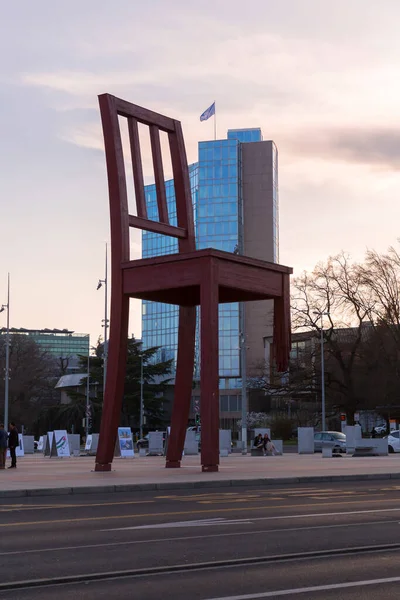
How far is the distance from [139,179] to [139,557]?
14971 millimetres

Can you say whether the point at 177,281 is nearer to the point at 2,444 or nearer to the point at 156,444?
the point at 2,444

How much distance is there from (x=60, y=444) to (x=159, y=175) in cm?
2013

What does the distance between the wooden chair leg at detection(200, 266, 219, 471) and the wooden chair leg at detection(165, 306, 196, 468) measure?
180 centimetres

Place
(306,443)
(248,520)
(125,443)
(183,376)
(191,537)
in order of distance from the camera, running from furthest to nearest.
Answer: (306,443)
(125,443)
(183,376)
(248,520)
(191,537)

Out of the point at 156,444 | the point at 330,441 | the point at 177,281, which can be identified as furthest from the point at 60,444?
the point at 177,281

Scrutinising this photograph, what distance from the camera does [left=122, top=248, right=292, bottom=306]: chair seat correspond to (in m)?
21.5

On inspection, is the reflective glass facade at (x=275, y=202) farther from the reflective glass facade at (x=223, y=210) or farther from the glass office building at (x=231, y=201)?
the reflective glass facade at (x=223, y=210)

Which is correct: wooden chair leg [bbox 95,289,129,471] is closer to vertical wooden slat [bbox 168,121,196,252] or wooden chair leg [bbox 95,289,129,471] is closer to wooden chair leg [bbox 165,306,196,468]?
wooden chair leg [bbox 165,306,196,468]

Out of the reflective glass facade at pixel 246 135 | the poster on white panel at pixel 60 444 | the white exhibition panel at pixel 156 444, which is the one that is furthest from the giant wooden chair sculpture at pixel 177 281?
the reflective glass facade at pixel 246 135

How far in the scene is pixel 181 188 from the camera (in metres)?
24.1

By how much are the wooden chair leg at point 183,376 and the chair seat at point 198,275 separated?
1156mm

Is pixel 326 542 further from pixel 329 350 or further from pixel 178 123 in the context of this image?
pixel 329 350

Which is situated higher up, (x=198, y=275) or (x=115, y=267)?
(x=115, y=267)

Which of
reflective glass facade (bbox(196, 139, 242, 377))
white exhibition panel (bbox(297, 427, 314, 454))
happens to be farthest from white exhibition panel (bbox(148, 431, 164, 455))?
reflective glass facade (bbox(196, 139, 242, 377))
